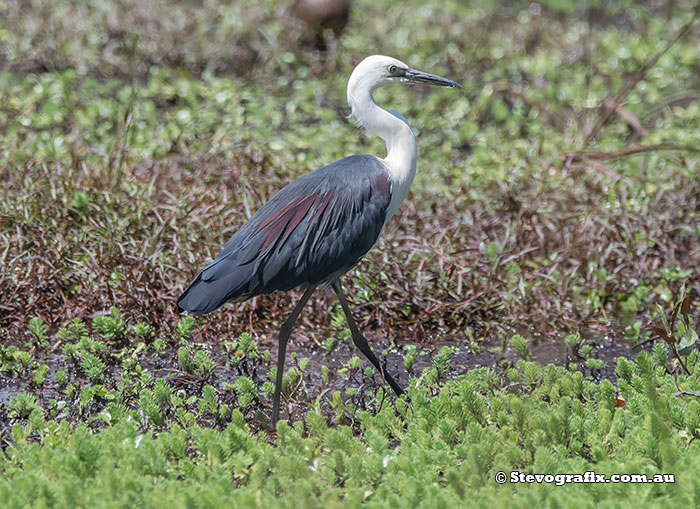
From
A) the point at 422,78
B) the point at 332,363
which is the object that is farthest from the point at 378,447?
the point at 422,78

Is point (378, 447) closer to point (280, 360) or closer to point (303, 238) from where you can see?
point (280, 360)

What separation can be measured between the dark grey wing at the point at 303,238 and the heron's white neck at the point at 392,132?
12 centimetres

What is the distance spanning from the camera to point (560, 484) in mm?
3090

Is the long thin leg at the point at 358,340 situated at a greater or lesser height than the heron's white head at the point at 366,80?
lesser

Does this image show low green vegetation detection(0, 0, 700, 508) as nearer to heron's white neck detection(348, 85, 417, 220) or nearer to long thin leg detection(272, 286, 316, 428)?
long thin leg detection(272, 286, 316, 428)

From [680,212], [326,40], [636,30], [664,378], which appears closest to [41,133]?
[326,40]

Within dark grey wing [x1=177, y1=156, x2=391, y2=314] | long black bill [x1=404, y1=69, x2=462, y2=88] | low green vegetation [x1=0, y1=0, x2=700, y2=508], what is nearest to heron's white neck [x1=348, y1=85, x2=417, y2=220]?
dark grey wing [x1=177, y1=156, x2=391, y2=314]

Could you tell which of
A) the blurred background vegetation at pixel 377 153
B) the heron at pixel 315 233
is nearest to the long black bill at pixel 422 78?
the heron at pixel 315 233

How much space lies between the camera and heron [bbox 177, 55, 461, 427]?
4.14 m

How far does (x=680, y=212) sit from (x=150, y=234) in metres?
3.04

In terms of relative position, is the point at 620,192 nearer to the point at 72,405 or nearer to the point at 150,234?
the point at 150,234

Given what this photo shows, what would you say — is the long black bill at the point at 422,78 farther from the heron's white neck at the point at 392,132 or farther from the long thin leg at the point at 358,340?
the long thin leg at the point at 358,340

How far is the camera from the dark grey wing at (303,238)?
4.13m

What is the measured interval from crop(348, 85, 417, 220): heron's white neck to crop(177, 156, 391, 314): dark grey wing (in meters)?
0.12
